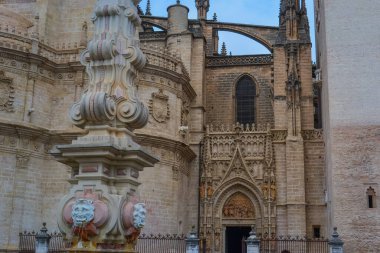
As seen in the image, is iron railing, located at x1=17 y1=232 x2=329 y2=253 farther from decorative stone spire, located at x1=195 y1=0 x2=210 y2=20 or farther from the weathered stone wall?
decorative stone spire, located at x1=195 y1=0 x2=210 y2=20

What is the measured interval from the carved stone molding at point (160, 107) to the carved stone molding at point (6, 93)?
5.91m

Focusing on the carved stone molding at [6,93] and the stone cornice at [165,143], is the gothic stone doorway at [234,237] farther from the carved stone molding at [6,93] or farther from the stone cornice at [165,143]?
the carved stone molding at [6,93]

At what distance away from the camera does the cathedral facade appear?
71.7 ft

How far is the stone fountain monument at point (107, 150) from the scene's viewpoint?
6949 millimetres

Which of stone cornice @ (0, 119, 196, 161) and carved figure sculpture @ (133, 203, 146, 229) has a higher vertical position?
stone cornice @ (0, 119, 196, 161)

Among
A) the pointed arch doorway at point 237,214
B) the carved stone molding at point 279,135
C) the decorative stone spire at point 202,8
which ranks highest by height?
the decorative stone spire at point 202,8

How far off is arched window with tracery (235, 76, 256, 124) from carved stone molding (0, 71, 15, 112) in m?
12.5

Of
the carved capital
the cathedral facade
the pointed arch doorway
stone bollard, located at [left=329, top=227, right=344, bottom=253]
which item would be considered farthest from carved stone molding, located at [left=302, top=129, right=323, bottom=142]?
the carved capital

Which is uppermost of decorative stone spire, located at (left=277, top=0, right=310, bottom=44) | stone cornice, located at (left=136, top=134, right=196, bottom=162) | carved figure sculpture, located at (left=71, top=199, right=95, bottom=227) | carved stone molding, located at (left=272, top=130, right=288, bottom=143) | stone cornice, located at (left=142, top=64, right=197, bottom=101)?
decorative stone spire, located at (left=277, top=0, right=310, bottom=44)

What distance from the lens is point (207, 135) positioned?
26.4m

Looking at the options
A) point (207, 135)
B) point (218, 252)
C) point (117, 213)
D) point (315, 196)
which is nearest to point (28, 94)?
point (207, 135)

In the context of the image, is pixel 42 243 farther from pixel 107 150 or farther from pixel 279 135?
pixel 279 135

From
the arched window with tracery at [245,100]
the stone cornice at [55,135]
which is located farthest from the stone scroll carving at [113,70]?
the arched window with tracery at [245,100]

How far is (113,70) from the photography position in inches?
309
